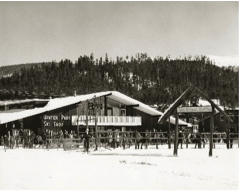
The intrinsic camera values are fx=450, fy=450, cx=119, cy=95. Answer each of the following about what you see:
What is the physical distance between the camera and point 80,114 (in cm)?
4572

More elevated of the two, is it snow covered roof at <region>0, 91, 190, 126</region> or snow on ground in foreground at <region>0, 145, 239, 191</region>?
snow covered roof at <region>0, 91, 190, 126</region>

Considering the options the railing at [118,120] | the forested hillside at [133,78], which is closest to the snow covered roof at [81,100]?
the railing at [118,120]

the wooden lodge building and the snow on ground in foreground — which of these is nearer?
the snow on ground in foreground

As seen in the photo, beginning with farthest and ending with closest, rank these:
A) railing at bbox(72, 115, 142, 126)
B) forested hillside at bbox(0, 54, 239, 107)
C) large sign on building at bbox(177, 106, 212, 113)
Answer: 1. forested hillside at bbox(0, 54, 239, 107)
2. large sign on building at bbox(177, 106, 212, 113)
3. railing at bbox(72, 115, 142, 126)

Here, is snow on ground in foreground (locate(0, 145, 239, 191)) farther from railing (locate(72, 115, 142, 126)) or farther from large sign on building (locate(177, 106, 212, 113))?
large sign on building (locate(177, 106, 212, 113))

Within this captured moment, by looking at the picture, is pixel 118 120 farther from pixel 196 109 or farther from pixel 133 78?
pixel 133 78

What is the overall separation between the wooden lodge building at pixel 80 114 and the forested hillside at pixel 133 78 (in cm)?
6732

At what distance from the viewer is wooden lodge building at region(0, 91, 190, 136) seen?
43312mm

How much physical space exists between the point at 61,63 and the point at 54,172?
143 meters

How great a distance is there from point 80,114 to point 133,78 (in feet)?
380

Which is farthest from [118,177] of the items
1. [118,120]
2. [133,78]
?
[133,78]

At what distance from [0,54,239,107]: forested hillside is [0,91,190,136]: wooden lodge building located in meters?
67.3

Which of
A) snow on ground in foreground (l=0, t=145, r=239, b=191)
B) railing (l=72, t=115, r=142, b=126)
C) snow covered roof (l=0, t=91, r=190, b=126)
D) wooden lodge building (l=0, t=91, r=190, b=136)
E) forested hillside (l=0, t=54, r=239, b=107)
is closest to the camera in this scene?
snow on ground in foreground (l=0, t=145, r=239, b=191)

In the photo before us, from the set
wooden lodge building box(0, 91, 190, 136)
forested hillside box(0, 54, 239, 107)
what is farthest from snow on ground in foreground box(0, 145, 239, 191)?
forested hillside box(0, 54, 239, 107)
